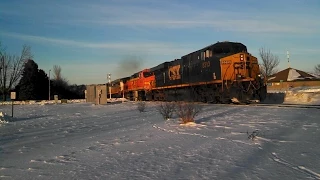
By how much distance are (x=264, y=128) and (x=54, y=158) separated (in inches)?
221

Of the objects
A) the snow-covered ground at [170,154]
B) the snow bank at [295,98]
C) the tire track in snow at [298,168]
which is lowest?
the tire track in snow at [298,168]

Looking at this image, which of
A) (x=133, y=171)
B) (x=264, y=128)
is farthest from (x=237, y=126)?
(x=133, y=171)

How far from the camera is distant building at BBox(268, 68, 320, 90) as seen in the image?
6009 centimetres

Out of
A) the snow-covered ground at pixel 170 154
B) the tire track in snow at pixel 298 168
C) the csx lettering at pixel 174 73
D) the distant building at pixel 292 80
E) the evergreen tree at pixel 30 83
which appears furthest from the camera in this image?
the distant building at pixel 292 80

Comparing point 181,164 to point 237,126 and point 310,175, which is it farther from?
point 237,126

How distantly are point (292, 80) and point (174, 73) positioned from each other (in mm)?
45166

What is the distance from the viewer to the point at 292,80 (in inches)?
2431

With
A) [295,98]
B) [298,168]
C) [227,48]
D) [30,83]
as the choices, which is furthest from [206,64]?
[30,83]

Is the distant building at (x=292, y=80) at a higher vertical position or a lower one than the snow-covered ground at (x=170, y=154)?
higher

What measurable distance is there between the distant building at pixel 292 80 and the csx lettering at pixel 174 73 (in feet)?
122

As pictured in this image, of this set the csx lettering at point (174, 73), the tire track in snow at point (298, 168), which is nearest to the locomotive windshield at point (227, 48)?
the csx lettering at point (174, 73)

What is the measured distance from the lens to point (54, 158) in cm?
563

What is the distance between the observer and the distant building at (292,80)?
60.1 metres

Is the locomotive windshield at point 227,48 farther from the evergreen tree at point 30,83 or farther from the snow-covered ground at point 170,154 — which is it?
the evergreen tree at point 30,83
